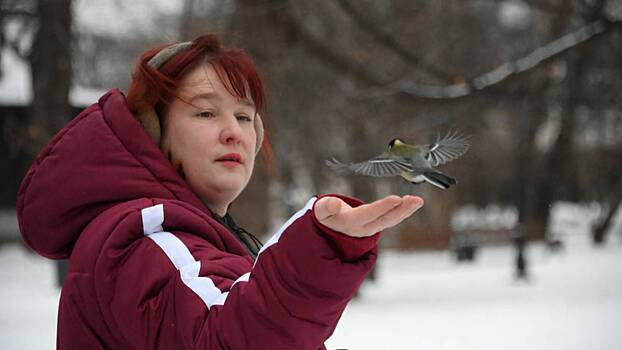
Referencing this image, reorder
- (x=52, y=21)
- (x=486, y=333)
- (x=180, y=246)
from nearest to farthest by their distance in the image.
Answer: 1. (x=180, y=246)
2. (x=486, y=333)
3. (x=52, y=21)

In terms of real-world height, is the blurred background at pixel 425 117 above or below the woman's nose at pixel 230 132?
above

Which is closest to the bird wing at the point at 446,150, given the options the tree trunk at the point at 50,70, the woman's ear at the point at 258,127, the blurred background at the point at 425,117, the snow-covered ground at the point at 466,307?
the woman's ear at the point at 258,127

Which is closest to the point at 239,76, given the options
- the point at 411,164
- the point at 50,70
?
the point at 411,164

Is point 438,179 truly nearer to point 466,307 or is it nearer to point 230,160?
point 230,160

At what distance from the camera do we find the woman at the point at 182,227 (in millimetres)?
1082

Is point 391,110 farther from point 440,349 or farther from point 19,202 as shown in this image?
point 19,202

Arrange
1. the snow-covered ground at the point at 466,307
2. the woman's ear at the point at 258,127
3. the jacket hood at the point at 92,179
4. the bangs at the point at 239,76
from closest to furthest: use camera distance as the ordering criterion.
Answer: the jacket hood at the point at 92,179, the bangs at the point at 239,76, the woman's ear at the point at 258,127, the snow-covered ground at the point at 466,307

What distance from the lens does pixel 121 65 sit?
27.2m

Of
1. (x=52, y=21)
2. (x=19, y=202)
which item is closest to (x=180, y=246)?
(x=19, y=202)

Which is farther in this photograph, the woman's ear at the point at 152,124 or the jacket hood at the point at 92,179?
the woman's ear at the point at 152,124

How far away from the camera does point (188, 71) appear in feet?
5.34

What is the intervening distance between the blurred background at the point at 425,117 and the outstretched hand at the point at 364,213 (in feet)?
4.88

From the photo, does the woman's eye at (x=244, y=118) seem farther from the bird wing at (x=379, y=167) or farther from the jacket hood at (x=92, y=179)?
the bird wing at (x=379, y=167)

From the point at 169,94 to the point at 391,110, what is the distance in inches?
473
